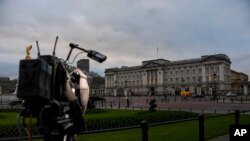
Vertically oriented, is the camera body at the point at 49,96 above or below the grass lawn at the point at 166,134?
above

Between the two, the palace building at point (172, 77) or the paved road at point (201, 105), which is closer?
the paved road at point (201, 105)

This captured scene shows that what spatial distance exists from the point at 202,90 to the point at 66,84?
144 meters

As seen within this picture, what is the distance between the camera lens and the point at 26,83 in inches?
123

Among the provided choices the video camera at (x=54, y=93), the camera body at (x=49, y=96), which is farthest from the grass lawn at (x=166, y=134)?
the camera body at (x=49, y=96)

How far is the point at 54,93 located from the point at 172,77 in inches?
6560

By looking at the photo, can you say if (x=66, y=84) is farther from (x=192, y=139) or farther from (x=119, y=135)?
(x=119, y=135)

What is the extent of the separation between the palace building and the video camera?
133979 mm

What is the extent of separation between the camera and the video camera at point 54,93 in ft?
10.3

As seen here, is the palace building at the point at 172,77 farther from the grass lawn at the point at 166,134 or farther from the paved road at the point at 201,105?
the grass lawn at the point at 166,134


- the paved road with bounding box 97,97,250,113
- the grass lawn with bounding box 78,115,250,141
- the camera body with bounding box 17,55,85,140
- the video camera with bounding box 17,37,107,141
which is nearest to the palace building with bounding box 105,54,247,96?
the paved road with bounding box 97,97,250,113

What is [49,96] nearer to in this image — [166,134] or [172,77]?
[166,134]

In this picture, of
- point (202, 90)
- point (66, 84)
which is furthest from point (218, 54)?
point (66, 84)

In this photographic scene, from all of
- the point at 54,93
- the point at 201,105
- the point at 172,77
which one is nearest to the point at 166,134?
the point at 54,93

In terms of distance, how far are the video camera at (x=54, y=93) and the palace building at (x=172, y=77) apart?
440ft
